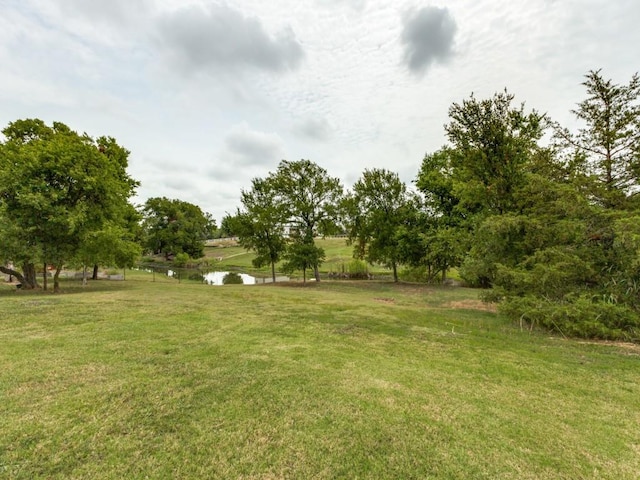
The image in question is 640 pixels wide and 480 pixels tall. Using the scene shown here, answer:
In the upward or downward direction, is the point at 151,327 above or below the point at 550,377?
above

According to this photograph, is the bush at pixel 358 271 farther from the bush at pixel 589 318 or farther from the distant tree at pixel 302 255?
the bush at pixel 589 318

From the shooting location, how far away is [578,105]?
959cm

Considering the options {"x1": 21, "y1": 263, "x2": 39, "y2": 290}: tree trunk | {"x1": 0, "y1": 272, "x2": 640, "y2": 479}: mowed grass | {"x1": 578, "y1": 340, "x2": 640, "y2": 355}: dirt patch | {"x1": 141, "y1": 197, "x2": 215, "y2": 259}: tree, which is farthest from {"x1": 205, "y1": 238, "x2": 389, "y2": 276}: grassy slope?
{"x1": 0, "y1": 272, "x2": 640, "y2": 479}: mowed grass

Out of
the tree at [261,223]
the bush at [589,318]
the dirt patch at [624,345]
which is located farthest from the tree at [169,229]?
the dirt patch at [624,345]

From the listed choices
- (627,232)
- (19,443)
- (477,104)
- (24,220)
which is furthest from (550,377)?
(24,220)

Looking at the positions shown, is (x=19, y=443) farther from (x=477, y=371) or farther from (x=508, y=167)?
(x=508, y=167)

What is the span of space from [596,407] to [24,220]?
17899mm

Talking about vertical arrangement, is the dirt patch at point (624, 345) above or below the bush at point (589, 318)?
below

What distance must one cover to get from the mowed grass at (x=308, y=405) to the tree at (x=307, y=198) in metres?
16.2

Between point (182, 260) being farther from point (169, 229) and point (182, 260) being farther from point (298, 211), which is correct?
point (298, 211)

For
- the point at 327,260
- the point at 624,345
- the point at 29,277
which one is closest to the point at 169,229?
the point at 327,260

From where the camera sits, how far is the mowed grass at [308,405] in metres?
2.55

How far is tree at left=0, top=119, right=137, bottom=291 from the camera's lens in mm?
11875

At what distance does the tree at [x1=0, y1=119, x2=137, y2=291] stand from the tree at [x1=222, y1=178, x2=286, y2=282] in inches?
373
